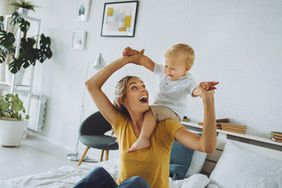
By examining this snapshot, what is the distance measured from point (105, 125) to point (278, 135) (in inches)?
71.2

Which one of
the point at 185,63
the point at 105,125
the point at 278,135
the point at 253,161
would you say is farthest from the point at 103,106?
the point at 105,125

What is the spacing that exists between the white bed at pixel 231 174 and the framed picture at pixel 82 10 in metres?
2.44

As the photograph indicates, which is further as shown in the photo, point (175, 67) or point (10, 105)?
point (10, 105)

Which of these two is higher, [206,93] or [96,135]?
[206,93]

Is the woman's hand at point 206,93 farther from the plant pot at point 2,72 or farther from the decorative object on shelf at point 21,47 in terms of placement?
the plant pot at point 2,72

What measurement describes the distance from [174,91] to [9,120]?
3.07 metres

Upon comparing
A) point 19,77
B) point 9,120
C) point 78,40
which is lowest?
point 9,120

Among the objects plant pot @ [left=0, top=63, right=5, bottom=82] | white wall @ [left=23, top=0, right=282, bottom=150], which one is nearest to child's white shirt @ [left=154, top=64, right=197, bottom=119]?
white wall @ [left=23, top=0, right=282, bottom=150]

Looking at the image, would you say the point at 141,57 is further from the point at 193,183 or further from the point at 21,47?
the point at 21,47

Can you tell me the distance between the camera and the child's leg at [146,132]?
3.92ft

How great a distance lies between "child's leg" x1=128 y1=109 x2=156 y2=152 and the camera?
3.92 feet

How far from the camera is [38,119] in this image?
14.5ft

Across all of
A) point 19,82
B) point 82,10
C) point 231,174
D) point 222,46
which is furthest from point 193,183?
point 19,82

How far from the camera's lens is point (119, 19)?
3545 mm
